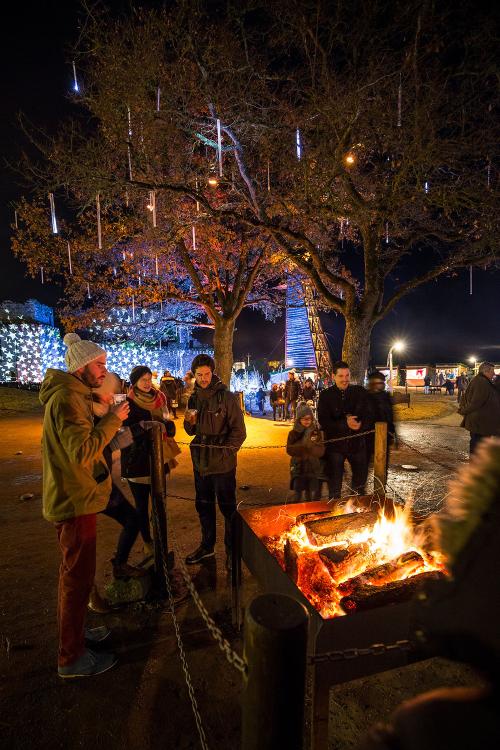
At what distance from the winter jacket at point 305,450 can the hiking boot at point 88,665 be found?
2701 millimetres

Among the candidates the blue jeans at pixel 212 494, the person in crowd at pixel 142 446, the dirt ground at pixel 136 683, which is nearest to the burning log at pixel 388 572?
the dirt ground at pixel 136 683

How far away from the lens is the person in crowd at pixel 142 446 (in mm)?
3904

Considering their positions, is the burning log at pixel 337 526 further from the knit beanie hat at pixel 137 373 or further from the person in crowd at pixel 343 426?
the knit beanie hat at pixel 137 373

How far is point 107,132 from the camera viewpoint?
9578 millimetres

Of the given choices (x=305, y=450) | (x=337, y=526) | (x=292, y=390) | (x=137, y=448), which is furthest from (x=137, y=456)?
(x=292, y=390)

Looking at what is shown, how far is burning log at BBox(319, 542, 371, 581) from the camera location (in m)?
2.72

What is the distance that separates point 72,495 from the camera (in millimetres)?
2535

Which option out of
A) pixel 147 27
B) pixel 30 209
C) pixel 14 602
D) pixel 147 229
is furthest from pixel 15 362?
pixel 14 602

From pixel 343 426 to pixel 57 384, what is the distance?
3579mm

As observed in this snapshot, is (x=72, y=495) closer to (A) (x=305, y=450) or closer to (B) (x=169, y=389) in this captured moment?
(A) (x=305, y=450)

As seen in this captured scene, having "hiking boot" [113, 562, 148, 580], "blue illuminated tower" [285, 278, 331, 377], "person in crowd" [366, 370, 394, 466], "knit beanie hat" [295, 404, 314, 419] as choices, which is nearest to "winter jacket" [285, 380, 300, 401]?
"person in crowd" [366, 370, 394, 466]

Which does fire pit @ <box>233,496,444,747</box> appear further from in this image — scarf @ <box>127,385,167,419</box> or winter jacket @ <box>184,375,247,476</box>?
scarf @ <box>127,385,167,419</box>

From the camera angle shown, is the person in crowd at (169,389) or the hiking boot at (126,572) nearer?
the hiking boot at (126,572)

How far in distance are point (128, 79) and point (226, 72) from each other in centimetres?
233
